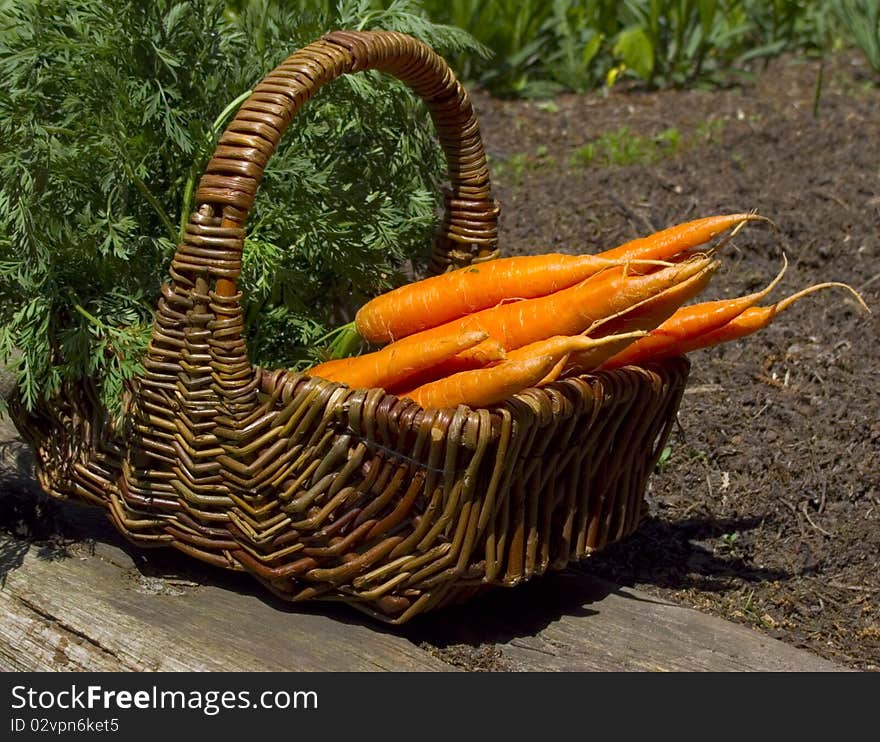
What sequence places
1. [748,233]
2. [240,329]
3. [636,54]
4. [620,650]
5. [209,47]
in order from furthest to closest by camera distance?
[636,54] → [748,233] → [209,47] → [620,650] → [240,329]

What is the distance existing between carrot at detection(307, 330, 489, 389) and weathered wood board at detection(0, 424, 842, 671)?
0.45 m

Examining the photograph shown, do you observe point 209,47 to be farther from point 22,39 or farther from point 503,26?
point 503,26

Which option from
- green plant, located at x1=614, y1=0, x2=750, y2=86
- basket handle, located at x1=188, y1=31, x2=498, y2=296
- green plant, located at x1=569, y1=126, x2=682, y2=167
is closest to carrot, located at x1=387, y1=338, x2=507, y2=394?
basket handle, located at x1=188, y1=31, x2=498, y2=296

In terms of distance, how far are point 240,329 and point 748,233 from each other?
7.75ft

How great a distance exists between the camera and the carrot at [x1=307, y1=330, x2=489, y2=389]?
2203 mm

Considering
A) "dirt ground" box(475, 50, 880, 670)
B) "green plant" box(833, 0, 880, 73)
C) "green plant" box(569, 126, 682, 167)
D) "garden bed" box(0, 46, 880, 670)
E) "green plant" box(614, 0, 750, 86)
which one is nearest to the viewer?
"garden bed" box(0, 46, 880, 670)

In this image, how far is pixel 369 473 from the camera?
82.0 inches

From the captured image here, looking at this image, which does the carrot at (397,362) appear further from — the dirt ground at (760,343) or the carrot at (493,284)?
the dirt ground at (760,343)

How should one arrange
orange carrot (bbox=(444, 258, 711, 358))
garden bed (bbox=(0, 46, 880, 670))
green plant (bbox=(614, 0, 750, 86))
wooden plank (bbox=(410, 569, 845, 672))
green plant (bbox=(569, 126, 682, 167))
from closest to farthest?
orange carrot (bbox=(444, 258, 711, 358)), wooden plank (bbox=(410, 569, 845, 672)), garden bed (bbox=(0, 46, 880, 670)), green plant (bbox=(569, 126, 682, 167)), green plant (bbox=(614, 0, 750, 86))

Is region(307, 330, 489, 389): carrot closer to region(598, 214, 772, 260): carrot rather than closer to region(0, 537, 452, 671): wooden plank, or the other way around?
region(598, 214, 772, 260): carrot

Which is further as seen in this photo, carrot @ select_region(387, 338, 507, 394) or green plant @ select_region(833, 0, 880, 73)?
green plant @ select_region(833, 0, 880, 73)

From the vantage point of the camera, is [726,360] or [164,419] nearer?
[164,419]

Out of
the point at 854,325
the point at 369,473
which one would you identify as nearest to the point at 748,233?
the point at 854,325

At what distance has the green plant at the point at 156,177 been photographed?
7.38 feet
